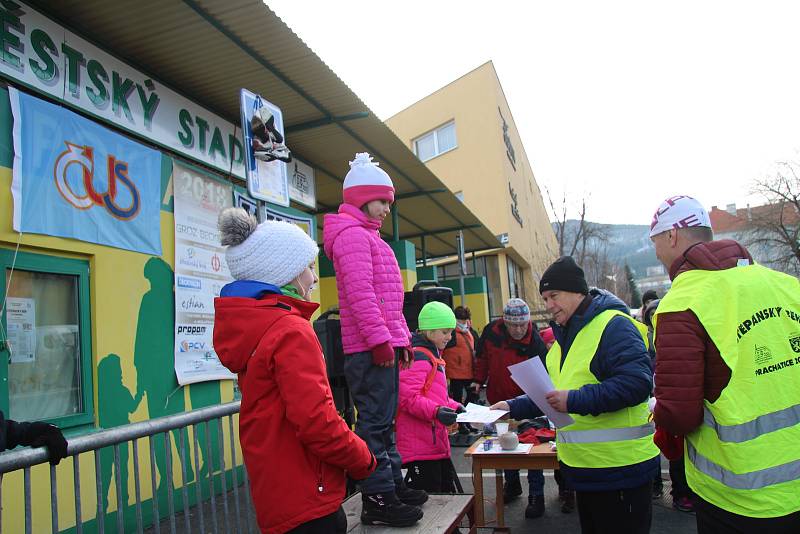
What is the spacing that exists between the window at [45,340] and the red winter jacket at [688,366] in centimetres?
397

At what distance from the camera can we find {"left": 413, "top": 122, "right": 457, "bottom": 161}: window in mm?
26016

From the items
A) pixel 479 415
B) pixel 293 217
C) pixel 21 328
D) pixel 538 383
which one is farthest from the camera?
pixel 293 217

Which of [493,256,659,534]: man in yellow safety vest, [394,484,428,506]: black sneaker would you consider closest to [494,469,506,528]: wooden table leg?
[394,484,428,506]: black sneaker

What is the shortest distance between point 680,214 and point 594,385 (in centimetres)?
86

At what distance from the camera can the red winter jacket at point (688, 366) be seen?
197cm

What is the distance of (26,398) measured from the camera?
3.97 meters

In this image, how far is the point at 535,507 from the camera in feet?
16.8

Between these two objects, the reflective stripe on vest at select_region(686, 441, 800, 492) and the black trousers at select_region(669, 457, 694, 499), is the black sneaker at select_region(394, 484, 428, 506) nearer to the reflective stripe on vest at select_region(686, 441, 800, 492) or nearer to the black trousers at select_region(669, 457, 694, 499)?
the reflective stripe on vest at select_region(686, 441, 800, 492)

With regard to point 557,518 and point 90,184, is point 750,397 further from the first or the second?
point 90,184

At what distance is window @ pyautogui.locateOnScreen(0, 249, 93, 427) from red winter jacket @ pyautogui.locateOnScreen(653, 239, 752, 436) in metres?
3.97

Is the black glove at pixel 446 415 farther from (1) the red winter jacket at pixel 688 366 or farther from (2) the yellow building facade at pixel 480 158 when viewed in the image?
(2) the yellow building facade at pixel 480 158

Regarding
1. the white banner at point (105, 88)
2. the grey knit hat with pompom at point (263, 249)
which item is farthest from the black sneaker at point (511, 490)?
the white banner at point (105, 88)

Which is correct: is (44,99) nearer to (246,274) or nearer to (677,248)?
(246,274)

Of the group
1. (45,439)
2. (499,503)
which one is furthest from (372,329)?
(499,503)
